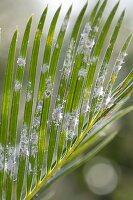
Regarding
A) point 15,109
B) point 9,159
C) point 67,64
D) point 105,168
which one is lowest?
point 105,168

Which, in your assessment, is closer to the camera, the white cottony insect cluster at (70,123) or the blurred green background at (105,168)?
the white cottony insect cluster at (70,123)

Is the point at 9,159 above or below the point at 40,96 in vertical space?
below

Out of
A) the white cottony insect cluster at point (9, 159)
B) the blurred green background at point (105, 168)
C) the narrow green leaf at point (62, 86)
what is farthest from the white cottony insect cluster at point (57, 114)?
the blurred green background at point (105, 168)

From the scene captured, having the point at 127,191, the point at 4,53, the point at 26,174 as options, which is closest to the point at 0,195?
the point at 26,174

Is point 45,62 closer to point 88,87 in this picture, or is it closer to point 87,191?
point 88,87

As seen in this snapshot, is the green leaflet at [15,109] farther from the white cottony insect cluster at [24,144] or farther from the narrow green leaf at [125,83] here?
the narrow green leaf at [125,83]

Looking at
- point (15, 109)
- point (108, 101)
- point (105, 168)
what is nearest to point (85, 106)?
point (108, 101)

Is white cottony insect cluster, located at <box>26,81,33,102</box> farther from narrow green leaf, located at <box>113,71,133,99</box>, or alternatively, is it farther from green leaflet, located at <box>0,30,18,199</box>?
narrow green leaf, located at <box>113,71,133,99</box>

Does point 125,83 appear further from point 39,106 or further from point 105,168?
point 105,168
